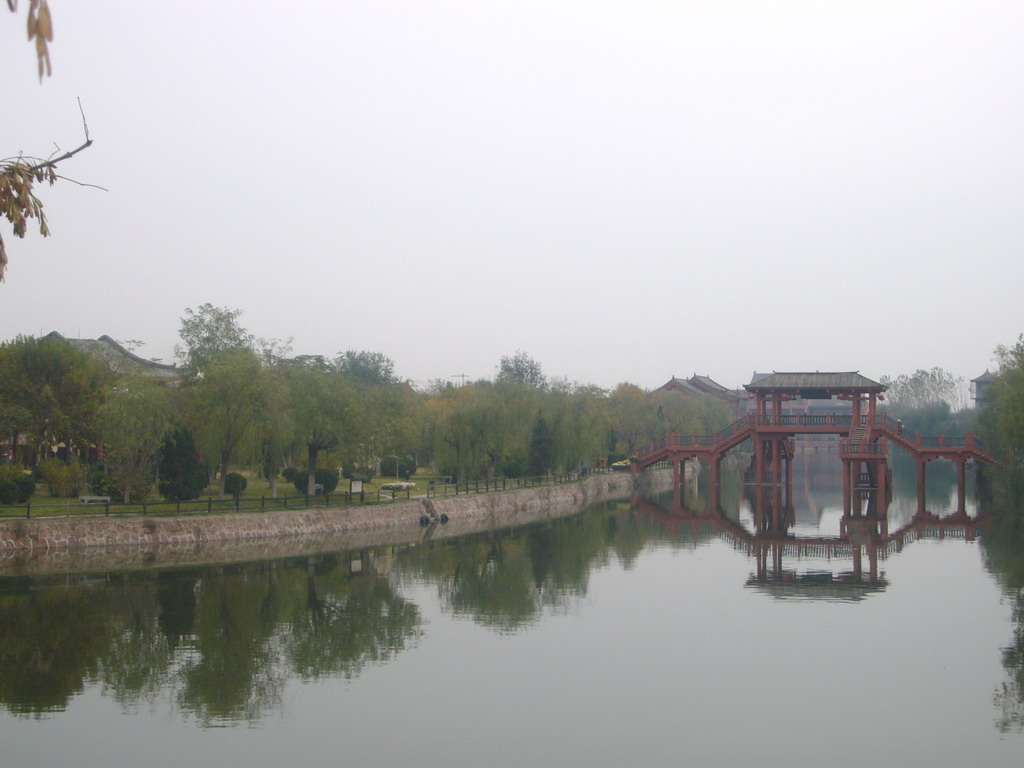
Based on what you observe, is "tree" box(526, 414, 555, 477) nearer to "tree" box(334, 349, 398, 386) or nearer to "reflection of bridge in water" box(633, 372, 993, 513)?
"reflection of bridge in water" box(633, 372, 993, 513)

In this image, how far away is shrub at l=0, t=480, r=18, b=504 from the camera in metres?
29.0

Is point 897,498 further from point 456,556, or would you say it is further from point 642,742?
point 642,742

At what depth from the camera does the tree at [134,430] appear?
30047mm

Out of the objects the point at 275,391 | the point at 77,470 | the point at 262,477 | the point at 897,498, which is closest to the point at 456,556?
the point at 275,391

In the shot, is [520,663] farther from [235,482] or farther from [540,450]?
[540,450]

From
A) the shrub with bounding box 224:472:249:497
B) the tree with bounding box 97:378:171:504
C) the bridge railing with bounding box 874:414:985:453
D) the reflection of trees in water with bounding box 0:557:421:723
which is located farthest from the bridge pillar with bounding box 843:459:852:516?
the tree with bounding box 97:378:171:504

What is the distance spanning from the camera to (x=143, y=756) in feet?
39.8

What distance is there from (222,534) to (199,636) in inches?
452

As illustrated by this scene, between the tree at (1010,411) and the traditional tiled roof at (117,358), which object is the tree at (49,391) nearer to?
the traditional tiled roof at (117,358)

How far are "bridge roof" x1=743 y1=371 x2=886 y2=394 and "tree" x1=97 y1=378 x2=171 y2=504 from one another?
30.0 m

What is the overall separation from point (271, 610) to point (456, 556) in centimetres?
959

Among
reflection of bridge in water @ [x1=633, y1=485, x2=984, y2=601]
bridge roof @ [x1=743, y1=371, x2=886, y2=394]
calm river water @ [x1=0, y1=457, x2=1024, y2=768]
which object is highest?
bridge roof @ [x1=743, y1=371, x2=886, y2=394]

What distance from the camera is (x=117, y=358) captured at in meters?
47.8

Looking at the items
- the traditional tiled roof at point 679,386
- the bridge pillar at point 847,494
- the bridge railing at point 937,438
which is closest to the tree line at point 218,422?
the bridge pillar at point 847,494
